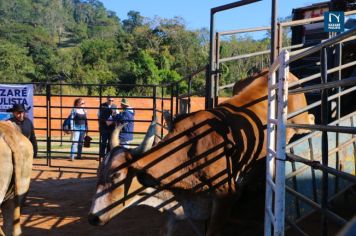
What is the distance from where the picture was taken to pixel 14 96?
12219 millimetres

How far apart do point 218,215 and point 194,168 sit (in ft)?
1.80

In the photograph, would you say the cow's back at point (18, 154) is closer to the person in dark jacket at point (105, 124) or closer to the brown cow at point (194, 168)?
the brown cow at point (194, 168)

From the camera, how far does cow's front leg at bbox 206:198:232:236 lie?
497cm

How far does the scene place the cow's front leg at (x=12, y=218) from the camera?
19.6 ft

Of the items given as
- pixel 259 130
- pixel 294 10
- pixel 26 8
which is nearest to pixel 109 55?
pixel 294 10

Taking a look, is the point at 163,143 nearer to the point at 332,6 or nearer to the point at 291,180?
the point at 291,180

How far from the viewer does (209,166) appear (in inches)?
192

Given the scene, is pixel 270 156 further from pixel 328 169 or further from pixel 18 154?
pixel 18 154

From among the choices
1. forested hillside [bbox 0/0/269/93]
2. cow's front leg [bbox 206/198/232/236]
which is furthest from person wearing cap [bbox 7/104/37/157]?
forested hillside [bbox 0/0/269/93]

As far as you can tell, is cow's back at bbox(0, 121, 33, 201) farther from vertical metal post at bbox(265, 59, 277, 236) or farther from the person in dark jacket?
the person in dark jacket

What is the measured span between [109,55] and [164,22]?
729 cm

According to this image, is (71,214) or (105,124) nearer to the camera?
(71,214)

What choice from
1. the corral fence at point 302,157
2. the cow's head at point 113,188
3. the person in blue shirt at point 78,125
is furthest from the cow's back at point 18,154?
the person in blue shirt at point 78,125

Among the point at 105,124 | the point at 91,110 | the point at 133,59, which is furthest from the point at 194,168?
the point at 133,59
